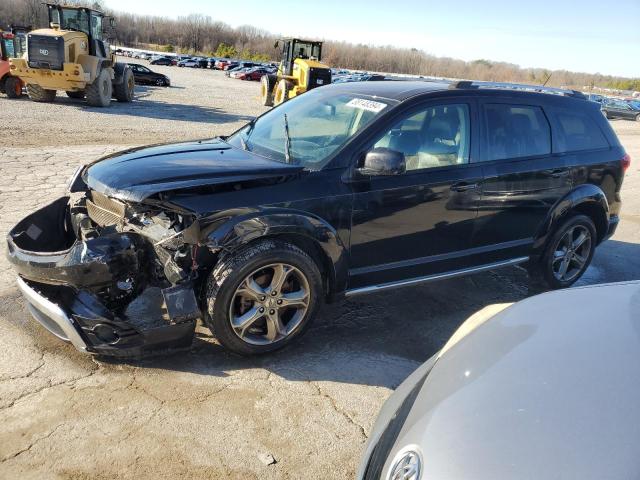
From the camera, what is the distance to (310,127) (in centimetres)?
425

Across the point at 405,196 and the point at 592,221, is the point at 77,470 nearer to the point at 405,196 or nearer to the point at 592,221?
the point at 405,196

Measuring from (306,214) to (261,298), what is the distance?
0.63 metres

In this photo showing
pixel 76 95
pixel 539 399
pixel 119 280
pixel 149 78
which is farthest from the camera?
pixel 149 78

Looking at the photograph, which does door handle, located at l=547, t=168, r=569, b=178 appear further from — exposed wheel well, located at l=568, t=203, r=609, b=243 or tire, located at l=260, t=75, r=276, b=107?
tire, located at l=260, t=75, r=276, b=107

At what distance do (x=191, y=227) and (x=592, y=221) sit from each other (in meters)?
4.05

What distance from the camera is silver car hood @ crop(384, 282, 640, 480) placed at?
159 cm

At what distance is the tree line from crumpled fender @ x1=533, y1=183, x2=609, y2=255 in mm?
73954

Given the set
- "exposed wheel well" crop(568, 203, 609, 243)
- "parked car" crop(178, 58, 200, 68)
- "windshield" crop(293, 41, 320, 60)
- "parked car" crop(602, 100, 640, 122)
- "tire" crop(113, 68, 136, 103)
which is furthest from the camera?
"parked car" crop(178, 58, 200, 68)

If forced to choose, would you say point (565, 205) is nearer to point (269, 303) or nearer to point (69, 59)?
point (269, 303)

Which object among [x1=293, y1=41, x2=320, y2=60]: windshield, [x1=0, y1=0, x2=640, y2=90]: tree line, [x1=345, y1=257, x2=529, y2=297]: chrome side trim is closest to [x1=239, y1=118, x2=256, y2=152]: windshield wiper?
[x1=345, y1=257, x2=529, y2=297]: chrome side trim

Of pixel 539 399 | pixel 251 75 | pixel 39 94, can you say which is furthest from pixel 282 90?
pixel 251 75

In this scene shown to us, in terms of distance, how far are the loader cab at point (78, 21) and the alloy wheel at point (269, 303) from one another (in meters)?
17.0

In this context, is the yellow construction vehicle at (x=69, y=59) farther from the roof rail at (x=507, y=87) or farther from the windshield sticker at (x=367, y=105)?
the roof rail at (x=507, y=87)

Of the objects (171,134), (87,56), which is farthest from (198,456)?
(87,56)
